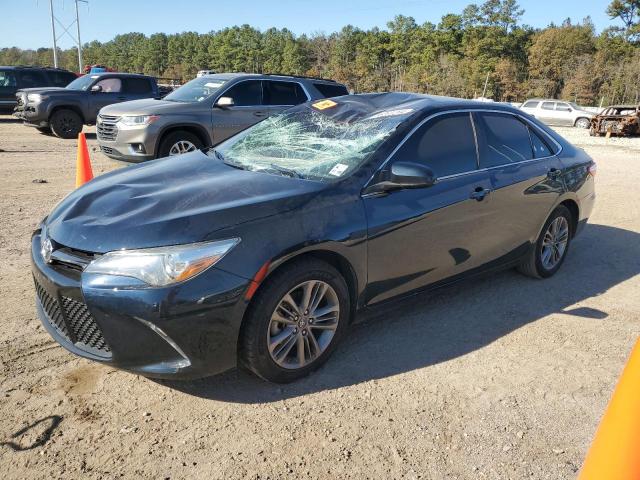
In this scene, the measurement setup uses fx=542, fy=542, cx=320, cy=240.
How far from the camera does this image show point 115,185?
11.0 ft

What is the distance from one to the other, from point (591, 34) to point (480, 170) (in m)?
70.3

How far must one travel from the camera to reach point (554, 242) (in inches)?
197

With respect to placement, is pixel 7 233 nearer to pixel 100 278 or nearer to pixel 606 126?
pixel 100 278

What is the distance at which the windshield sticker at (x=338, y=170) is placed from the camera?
10.9ft

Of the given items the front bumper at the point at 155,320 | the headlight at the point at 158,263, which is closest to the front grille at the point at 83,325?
the front bumper at the point at 155,320

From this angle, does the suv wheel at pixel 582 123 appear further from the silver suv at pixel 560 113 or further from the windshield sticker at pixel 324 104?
the windshield sticker at pixel 324 104

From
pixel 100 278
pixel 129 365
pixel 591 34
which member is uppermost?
pixel 591 34

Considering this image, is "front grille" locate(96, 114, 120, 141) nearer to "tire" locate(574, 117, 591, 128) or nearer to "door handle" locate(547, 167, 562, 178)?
"door handle" locate(547, 167, 562, 178)

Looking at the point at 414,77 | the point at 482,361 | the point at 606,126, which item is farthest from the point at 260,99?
the point at 414,77

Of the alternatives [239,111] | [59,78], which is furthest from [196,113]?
[59,78]

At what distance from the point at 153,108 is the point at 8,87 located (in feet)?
39.0

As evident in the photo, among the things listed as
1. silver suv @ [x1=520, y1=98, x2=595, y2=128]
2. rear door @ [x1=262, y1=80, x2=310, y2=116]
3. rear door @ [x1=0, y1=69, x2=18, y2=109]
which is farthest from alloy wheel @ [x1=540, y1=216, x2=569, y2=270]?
silver suv @ [x1=520, y1=98, x2=595, y2=128]

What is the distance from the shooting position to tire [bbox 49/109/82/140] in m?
14.0

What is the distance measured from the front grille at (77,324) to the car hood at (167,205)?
0.30 metres
